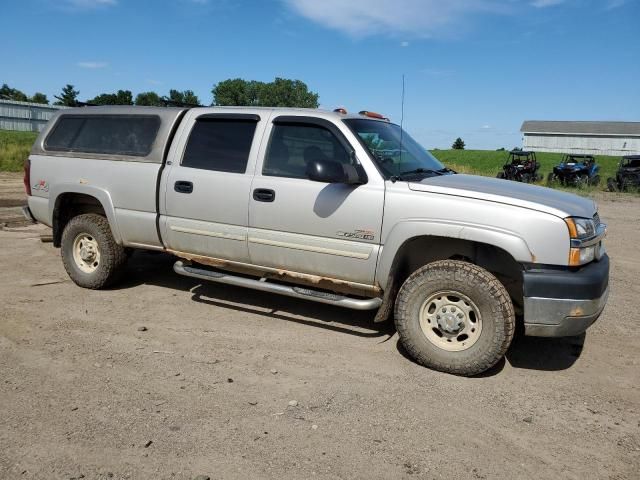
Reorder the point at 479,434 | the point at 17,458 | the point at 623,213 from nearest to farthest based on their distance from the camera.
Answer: the point at 17,458 < the point at 479,434 < the point at 623,213

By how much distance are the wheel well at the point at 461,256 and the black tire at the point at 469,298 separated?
226mm

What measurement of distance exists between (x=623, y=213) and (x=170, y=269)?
13181 millimetres

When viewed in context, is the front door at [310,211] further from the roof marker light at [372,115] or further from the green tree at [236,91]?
the green tree at [236,91]

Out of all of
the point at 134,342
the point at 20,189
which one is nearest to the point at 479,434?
the point at 134,342

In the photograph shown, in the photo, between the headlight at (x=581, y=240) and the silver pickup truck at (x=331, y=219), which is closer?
the headlight at (x=581, y=240)

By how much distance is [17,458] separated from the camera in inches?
111

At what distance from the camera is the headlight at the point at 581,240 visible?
12.1 feet

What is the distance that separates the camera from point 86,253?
5914 mm

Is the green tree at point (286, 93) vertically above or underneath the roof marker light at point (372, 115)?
above

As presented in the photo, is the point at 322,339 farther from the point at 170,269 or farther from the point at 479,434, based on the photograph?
the point at 170,269

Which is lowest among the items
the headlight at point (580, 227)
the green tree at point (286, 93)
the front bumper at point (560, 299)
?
the front bumper at point (560, 299)

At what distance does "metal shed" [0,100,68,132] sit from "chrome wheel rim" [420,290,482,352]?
182 feet

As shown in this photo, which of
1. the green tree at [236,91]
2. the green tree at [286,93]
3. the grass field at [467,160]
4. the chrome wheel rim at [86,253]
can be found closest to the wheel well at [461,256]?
the chrome wheel rim at [86,253]

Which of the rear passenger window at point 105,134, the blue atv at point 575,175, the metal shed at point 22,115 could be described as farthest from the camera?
the metal shed at point 22,115
